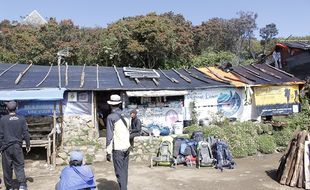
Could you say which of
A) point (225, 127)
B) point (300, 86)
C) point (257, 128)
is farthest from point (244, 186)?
point (300, 86)

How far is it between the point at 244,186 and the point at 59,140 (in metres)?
6.75

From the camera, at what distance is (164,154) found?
11.3 m

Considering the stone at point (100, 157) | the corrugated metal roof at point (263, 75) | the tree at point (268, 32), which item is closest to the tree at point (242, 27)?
the tree at point (268, 32)

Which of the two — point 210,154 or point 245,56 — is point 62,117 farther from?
point 245,56

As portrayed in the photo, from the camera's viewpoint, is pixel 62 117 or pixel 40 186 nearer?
pixel 40 186

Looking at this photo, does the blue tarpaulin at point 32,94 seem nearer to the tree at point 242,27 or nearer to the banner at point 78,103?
the banner at point 78,103

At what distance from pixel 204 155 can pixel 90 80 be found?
5808 millimetres

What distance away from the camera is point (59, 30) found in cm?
2778

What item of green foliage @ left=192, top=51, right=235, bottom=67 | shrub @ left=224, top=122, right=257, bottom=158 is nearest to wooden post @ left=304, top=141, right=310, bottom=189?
shrub @ left=224, top=122, right=257, bottom=158

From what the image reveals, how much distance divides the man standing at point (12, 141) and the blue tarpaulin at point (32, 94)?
141 inches

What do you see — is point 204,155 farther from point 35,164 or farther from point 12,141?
point 12,141

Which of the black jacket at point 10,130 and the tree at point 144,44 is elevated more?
the tree at point 144,44

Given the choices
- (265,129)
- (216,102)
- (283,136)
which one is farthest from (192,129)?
(283,136)

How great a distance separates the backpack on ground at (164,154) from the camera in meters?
10.9
